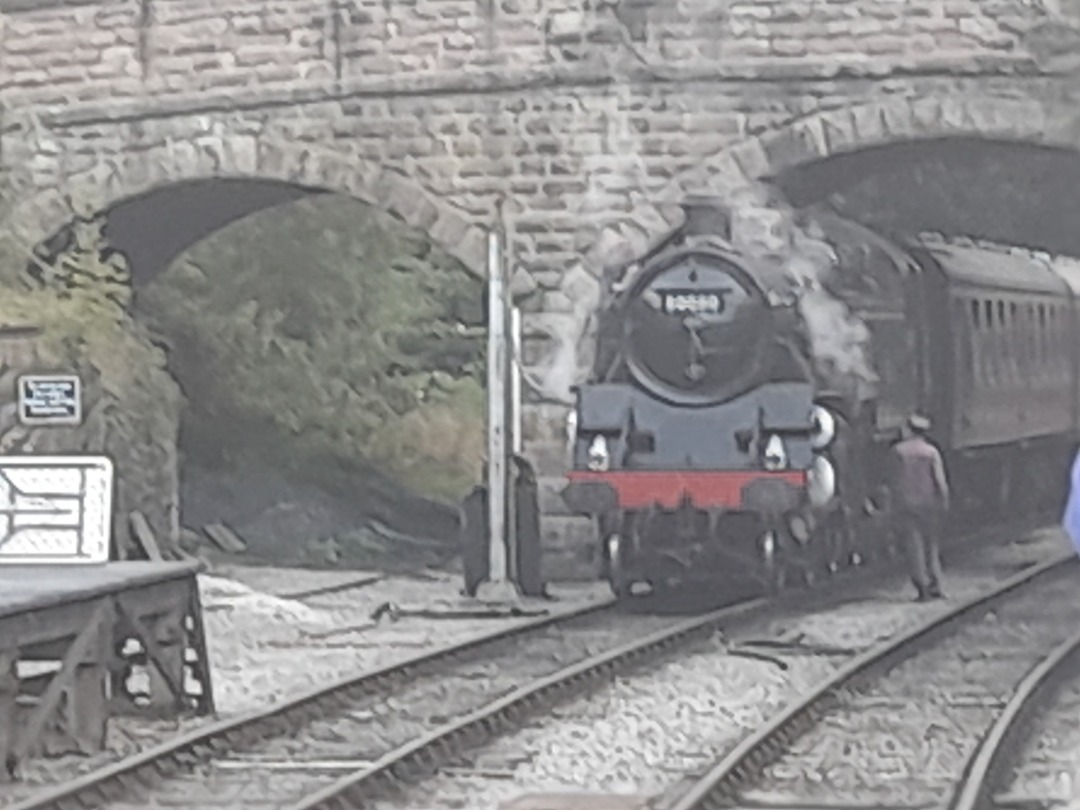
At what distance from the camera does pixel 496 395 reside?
20.2 ft

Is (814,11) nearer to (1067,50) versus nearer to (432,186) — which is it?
(1067,50)

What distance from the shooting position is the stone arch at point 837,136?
5781 mm

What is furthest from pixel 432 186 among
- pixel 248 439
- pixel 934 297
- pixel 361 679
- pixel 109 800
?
pixel 934 297

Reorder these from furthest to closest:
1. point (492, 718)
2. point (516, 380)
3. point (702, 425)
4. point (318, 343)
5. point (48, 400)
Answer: point (702, 425) → point (516, 380) → point (318, 343) → point (492, 718) → point (48, 400)

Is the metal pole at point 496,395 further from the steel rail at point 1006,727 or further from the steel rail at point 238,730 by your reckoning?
the steel rail at point 1006,727

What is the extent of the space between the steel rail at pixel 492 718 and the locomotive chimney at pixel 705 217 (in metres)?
1.04

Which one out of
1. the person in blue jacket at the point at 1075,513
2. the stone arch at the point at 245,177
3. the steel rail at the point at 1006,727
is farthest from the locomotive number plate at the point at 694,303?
the person in blue jacket at the point at 1075,513

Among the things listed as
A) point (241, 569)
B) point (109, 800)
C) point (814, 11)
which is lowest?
point (109, 800)

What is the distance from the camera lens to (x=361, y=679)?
620 centimetres

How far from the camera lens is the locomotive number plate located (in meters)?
7.60

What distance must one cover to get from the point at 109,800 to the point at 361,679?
1.09m

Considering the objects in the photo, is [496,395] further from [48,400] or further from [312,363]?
[48,400]

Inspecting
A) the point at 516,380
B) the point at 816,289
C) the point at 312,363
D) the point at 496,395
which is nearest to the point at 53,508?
the point at 312,363

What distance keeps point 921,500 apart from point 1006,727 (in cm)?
189
